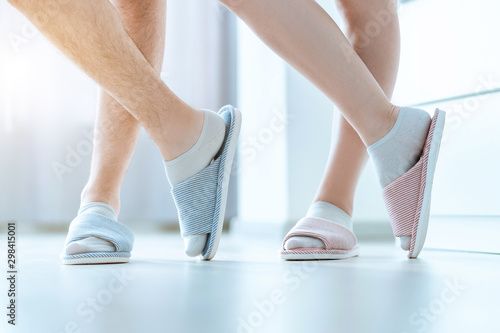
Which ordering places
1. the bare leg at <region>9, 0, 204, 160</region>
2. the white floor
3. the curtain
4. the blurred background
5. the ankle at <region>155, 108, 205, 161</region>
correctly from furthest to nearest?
the curtain < the blurred background < the ankle at <region>155, 108, 205, 161</region> < the bare leg at <region>9, 0, 204, 160</region> < the white floor

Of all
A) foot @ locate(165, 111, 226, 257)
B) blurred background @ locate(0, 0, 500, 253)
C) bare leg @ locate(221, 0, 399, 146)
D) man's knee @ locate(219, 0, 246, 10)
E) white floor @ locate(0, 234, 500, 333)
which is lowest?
white floor @ locate(0, 234, 500, 333)

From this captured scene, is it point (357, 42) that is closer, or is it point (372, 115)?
point (372, 115)

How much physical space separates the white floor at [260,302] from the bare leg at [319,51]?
254 mm

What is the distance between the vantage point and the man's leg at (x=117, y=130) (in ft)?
2.93

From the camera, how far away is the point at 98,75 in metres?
0.69

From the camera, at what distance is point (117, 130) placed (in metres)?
0.92

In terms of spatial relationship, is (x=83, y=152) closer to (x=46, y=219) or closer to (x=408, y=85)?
(x=46, y=219)

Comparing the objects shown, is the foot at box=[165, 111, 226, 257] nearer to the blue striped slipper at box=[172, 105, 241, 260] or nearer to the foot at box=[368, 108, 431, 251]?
the blue striped slipper at box=[172, 105, 241, 260]

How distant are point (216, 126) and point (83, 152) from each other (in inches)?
79.3

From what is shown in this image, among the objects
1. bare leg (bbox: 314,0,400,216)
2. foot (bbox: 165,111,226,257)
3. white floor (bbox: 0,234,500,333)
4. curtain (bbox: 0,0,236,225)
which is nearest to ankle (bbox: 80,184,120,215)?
foot (bbox: 165,111,226,257)

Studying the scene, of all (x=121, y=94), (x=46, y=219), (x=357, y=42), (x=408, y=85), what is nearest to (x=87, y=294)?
(x=121, y=94)

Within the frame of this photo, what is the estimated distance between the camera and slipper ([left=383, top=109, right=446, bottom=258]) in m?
0.80

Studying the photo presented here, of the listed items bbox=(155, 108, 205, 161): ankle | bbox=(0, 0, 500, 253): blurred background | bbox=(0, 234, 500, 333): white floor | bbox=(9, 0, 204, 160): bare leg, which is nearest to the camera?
bbox=(0, 234, 500, 333): white floor

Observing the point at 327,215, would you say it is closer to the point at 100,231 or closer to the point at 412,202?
the point at 412,202
